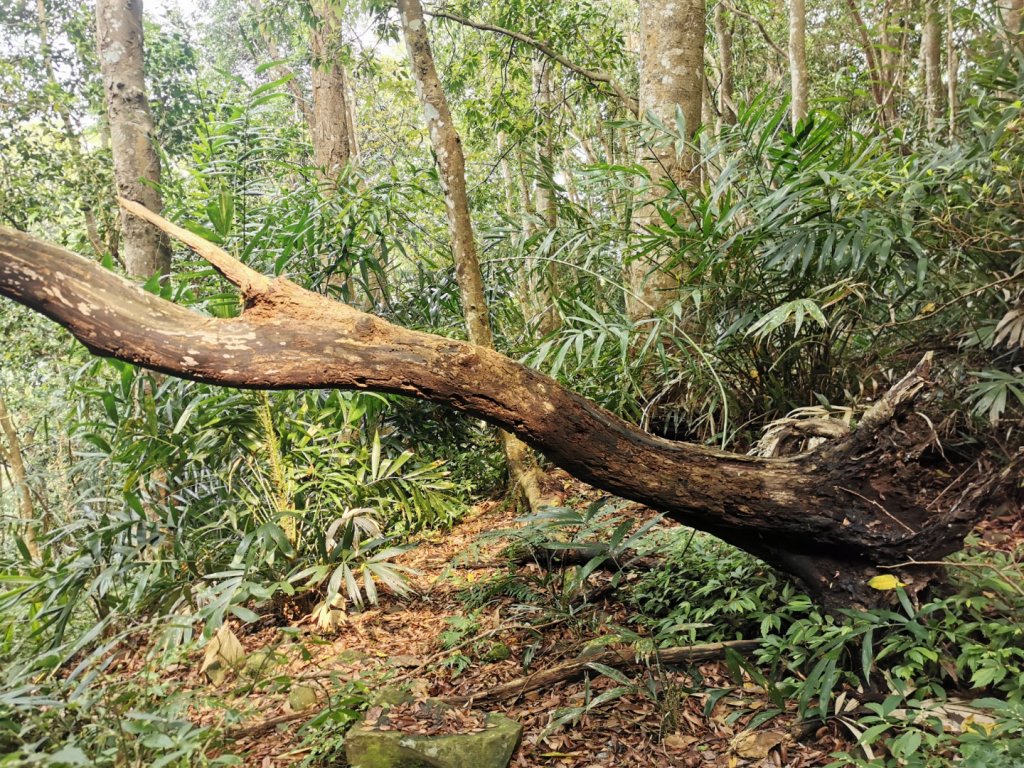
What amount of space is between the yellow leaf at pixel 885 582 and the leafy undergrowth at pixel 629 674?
0.25ft

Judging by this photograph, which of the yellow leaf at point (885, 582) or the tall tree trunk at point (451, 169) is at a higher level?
the tall tree trunk at point (451, 169)

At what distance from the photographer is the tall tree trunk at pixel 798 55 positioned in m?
6.27

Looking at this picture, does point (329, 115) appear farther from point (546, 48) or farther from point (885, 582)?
point (885, 582)

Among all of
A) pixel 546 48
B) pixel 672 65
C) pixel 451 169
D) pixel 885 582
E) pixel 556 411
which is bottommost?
pixel 885 582

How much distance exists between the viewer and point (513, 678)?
264 cm

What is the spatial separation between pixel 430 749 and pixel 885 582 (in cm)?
146

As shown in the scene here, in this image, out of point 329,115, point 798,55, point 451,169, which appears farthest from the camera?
point 329,115

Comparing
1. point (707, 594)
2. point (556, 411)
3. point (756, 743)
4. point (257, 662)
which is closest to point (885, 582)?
point (756, 743)

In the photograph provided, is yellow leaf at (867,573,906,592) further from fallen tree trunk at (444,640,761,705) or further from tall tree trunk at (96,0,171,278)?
tall tree trunk at (96,0,171,278)

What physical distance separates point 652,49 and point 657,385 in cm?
207

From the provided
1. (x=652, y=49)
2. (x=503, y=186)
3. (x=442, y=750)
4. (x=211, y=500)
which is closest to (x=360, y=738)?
(x=442, y=750)

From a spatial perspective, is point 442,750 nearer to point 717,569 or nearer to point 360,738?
point 360,738

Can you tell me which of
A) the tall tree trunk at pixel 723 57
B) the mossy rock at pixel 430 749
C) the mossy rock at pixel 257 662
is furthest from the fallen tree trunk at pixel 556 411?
the tall tree trunk at pixel 723 57

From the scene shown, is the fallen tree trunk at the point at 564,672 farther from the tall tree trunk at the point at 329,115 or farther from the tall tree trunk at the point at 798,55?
the tall tree trunk at the point at 329,115
